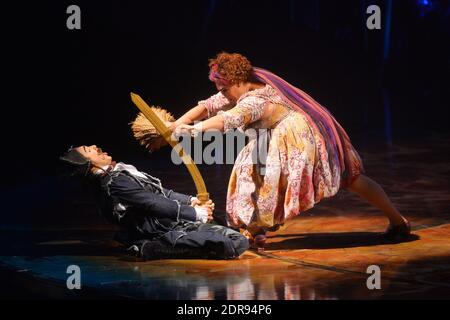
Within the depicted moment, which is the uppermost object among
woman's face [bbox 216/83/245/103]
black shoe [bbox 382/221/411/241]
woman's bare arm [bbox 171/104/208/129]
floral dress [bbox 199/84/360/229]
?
woman's face [bbox 216/83/245/103]

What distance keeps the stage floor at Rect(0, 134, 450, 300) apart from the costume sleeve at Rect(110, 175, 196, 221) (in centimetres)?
27

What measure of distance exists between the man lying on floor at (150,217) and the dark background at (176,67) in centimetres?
138

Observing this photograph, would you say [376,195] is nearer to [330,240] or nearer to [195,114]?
[330,240]

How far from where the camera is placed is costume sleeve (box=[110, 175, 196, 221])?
564 cm

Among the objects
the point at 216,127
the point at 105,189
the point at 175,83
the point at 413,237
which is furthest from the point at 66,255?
the point at 175,83

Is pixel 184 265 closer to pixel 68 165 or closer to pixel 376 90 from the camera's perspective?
pixel 68 165

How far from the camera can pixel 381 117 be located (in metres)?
11.7

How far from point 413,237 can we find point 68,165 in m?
2.12

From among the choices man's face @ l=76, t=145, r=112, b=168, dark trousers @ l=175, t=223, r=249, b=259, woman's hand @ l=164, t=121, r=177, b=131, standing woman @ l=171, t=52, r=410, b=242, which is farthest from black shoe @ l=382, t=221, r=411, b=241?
man's face @ l=76, t=145, r=112, b=168

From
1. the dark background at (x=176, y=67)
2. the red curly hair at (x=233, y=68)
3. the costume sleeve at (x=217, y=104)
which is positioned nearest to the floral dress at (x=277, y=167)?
the red curly hair at (x=233, y=68)

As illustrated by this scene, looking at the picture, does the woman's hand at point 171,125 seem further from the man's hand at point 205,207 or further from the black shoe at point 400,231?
the black shoe at point 400,231

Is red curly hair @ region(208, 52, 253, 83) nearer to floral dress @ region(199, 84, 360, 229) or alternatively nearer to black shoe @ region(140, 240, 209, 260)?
floral dress @ region(199, 84, 360, 229)

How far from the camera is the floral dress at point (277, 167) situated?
19.3 feet

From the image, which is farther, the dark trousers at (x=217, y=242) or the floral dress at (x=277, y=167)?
the floral dress at (x=277, y=167)
